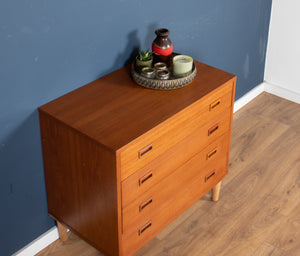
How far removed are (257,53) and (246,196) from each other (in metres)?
1.25

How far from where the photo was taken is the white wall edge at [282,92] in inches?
149

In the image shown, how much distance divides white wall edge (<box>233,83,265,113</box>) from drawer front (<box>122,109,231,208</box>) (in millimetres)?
1091

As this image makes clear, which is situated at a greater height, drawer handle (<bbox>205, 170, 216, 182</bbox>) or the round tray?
the round tray

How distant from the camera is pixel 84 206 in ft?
7.29

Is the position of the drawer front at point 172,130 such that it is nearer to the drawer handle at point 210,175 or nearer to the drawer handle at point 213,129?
the drawer handle at point 213,129

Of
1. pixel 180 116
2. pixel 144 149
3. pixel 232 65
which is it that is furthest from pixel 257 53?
pixel 144 149

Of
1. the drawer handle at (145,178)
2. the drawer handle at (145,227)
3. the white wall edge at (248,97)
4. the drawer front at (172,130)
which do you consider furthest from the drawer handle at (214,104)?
the white wall edge at (248,97)

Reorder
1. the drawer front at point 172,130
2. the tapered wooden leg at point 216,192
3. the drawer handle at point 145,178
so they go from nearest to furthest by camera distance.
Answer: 1. the drawer front at point 172,130
2. the drawer handle at point 145,178
3. the tapered wooden leg at point 216,192

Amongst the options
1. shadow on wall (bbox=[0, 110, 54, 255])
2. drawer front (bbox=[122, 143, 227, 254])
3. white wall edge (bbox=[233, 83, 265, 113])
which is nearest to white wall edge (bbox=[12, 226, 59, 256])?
shadow on wall (bbox=[0, 110, 54, 255])

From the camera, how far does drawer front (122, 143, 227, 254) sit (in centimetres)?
217

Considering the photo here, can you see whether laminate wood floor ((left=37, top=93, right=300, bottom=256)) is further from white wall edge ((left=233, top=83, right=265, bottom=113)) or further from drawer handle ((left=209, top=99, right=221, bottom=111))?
drawer handle ((left=209, top=99, right=221, bottom=111))

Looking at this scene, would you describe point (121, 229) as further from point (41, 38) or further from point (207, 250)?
point (41, 38)

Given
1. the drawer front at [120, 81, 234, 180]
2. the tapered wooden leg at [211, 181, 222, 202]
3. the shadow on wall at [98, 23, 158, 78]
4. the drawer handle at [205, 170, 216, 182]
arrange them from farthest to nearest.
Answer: the tapered wooden leg at [211, 181, 222, 202] < the drawer handle at [205, 170, 216, 182] < the shadow on wall at [98, 23, 158, 78] < the drawer front at [120, 81, 234, 180]

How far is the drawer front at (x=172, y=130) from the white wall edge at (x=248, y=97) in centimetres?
115
